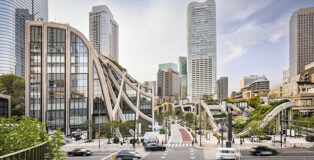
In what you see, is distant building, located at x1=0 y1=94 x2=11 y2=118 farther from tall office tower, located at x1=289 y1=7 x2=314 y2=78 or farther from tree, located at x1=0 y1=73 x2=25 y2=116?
tall office tower, located at x1=289 y1=7 x2=314 y2=78

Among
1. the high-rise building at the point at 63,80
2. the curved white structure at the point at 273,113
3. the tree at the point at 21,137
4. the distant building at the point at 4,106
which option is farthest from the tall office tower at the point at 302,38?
the distant building at the point at 4,106

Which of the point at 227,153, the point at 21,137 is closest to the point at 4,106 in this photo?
the point at 21,137

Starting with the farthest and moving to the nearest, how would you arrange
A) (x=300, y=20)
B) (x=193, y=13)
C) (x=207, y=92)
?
(x=193, y=13) → (x=207, y=92) → (x=300, y=20)

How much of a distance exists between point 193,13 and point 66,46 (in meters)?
178

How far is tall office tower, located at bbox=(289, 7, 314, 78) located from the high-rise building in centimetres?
18853

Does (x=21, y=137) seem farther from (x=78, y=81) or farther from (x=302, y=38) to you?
(x=302, y=38)

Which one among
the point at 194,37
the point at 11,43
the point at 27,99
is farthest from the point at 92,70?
the point at 194,37

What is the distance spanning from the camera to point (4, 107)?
4097 centimetres

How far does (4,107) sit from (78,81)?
1725 cm

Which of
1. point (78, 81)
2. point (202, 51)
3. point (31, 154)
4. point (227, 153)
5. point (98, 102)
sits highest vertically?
point (202, 51)

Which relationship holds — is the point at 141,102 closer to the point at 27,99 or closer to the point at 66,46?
the point at 66,46

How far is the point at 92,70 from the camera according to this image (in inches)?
1880

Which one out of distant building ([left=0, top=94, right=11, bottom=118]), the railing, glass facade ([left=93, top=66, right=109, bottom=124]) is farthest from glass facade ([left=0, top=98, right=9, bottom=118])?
the railing

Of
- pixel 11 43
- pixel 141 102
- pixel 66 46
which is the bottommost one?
pixel 141 102
